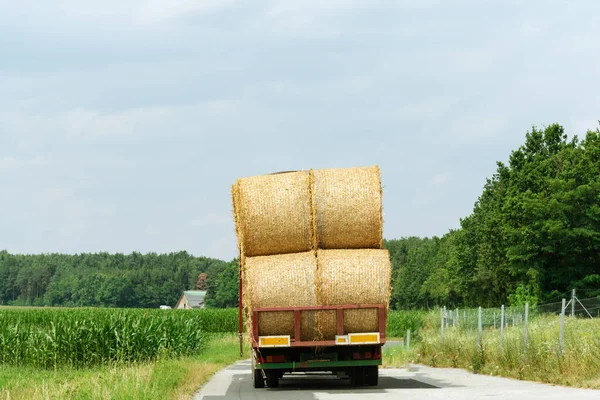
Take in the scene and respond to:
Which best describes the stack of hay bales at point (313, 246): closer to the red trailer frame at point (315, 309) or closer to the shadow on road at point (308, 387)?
the red trailer frame at point (315, 309)

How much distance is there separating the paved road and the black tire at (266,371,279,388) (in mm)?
149

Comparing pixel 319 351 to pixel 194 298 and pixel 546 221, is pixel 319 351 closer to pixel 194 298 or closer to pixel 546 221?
pixel 546 221

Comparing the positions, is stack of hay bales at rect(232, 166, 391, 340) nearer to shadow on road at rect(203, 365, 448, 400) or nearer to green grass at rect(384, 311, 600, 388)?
shadow on road at rect(203, 365, 448, 400)

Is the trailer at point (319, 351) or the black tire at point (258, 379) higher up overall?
the trailer at point (319, 351)

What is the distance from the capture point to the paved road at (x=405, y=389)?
13797mm

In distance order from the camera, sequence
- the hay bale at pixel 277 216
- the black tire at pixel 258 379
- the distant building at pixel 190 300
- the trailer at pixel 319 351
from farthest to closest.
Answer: the distant building at pixel 190 300 → the black tire at pixel 258 379 → the hay bale at pixel 277 216 → the trailer at pixel 319 351

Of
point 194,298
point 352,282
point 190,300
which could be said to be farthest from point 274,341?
point 194,298

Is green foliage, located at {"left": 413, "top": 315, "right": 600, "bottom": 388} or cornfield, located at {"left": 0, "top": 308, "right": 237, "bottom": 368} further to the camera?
cornfield, located at {"left": 0, "top": 308, "right": 237, "bottom": 368}

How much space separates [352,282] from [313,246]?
0.94 meters

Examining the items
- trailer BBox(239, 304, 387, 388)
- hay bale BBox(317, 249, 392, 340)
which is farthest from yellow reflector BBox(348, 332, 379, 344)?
hay bale BBox(317, 249, 392, 340)

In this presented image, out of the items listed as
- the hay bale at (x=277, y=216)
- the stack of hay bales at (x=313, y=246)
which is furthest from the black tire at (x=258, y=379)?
the hay bale at (x=277, y=216)

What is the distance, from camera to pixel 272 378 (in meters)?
16.5

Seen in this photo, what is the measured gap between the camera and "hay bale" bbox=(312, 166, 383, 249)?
15.3 m

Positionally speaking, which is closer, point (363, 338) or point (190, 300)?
point (363, 338)
